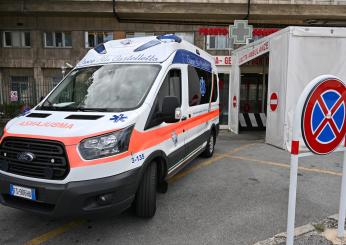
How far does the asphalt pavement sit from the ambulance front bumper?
0.18m

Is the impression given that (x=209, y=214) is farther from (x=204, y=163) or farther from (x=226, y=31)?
(x=226, y=31)

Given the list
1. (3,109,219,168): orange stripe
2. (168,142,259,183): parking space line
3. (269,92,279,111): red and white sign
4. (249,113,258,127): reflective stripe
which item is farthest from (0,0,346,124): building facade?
(3,109,219,168): orange stripe

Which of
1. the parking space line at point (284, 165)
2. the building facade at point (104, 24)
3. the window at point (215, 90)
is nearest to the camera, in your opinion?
the parking space line at point (284, 165)

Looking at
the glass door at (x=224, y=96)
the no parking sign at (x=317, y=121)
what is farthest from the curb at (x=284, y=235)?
the glass door at (x=224, y=96)

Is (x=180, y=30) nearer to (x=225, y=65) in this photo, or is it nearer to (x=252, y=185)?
(x=225, y=65)

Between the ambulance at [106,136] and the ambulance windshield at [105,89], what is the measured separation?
14mm

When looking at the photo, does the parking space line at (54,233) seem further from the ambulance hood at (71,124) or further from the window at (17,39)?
the window at (17,39)

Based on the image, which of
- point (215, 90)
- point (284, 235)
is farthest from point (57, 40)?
point (284, 235)

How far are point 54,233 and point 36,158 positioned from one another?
3.47 feet

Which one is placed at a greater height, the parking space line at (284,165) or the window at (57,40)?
the window at (57,40)

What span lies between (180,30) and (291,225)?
2031 centimetres

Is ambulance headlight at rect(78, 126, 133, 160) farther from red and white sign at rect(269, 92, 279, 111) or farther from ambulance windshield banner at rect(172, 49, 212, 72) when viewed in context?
red and white sign at rect(269, 92, 279, 111)

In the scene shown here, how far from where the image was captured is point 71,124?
3.23m

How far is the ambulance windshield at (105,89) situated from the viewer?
148 inches
